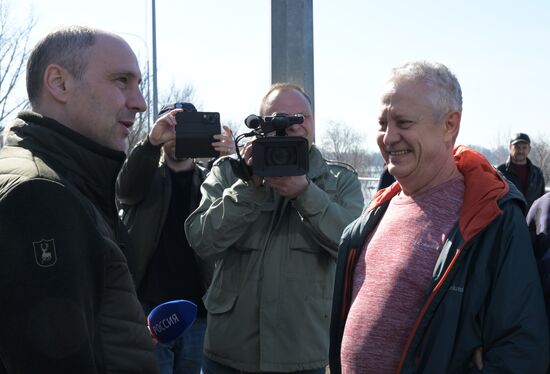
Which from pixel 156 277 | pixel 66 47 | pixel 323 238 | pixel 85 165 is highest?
pixel 66 47

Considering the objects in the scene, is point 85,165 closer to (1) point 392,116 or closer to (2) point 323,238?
(1) point 392,116

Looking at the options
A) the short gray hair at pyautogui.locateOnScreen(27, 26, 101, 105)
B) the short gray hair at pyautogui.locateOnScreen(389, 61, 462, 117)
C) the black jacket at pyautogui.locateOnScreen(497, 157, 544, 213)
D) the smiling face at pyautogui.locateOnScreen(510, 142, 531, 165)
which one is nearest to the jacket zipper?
the short gray hair at pyautogui.locateOnScreen(389, 61, 462, 117)

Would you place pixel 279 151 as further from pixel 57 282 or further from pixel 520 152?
pixel 520 152

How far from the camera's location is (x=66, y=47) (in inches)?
81.0

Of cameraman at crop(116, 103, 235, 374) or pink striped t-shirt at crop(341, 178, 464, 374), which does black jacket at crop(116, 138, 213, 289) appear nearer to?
cameraman at crop(116, 103, 235, 374)

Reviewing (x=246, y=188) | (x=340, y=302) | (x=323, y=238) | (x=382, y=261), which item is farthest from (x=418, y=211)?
(x=246, y=188)

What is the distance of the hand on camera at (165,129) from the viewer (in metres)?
3.74

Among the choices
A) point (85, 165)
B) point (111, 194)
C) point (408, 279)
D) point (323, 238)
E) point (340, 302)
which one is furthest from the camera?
point (323, 238)

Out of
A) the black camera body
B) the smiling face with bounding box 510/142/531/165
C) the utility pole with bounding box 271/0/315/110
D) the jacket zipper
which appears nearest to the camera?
the jacket zipper

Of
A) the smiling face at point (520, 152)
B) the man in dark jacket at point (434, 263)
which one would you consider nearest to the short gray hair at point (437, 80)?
the man in dark jacket at point (434, 263)

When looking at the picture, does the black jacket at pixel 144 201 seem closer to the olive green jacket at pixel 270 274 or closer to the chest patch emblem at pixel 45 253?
the olive green jacket at pixel 270 274

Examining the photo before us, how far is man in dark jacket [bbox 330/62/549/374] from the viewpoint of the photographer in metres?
2.10

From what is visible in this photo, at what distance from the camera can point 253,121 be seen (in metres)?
3.13

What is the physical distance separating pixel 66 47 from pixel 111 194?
0.48 meters
